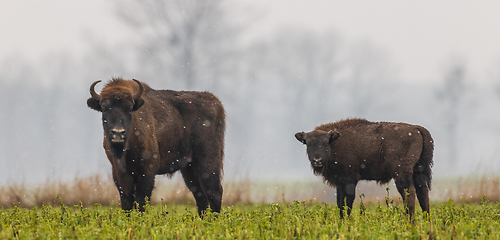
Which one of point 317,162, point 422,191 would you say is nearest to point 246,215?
point 317,162

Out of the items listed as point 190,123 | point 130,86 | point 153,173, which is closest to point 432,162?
point 190,123

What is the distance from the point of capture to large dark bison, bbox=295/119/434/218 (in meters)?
8.38

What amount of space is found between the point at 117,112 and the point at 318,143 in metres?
4.17

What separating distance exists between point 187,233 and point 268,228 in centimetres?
91

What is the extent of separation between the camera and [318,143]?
9.03 meters

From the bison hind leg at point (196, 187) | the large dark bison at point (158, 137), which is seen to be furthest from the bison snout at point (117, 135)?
the bison hind leg at point (196, 187)

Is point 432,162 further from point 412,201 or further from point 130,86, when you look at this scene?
point 130,86

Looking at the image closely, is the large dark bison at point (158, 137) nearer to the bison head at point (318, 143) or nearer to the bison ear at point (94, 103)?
the bison ear at point (94, 103)

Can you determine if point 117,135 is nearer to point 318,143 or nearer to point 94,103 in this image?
point 94,103

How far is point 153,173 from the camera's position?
288 inches

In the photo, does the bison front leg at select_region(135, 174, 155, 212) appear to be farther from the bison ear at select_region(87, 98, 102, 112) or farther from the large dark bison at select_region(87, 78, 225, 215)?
the bison ear at select_region(87, 98, 102, 112)

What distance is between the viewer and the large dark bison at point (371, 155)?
8.38 metres

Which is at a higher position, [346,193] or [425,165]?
[425,165]

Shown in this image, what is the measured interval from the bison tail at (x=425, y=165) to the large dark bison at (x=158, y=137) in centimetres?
388
